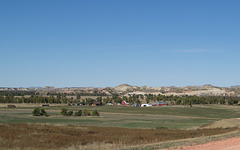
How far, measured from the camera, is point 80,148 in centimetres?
3036

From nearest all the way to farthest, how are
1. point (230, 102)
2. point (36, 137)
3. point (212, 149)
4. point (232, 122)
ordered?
point (212, 149)
point (36, 137)
point (232, 122)
point (230, 102)

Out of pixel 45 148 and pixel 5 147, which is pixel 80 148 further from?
pixel 5 147

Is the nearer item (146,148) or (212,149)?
(212,149)

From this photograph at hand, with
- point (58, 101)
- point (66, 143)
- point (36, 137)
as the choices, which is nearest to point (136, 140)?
point (66, 143)

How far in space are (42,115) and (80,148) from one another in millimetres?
68948

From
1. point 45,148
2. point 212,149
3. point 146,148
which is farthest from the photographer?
point 45,148

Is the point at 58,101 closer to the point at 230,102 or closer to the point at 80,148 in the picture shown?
the point at 230,102

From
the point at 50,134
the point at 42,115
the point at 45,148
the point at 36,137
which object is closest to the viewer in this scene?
the point at 45,148

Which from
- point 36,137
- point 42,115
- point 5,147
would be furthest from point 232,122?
point 42,115

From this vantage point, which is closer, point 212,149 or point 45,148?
point 212,149

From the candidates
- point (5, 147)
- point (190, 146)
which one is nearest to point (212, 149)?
point (190, 146)

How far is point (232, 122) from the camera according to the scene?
202 feet

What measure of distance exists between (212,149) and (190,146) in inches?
108

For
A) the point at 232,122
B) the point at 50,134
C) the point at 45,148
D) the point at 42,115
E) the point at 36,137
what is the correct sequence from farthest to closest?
the point at 42,115, the point at 232,122, the point at 50,134, the point at 36,137, the point at 45,148
